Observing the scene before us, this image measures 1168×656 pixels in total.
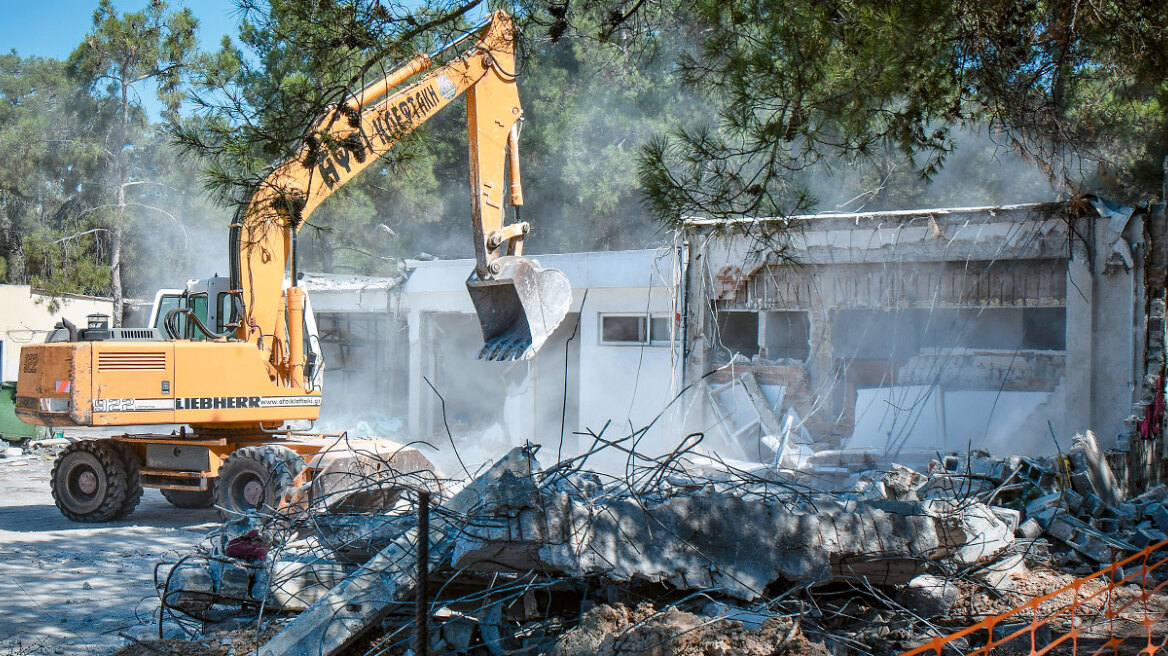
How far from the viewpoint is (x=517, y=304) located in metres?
8.44

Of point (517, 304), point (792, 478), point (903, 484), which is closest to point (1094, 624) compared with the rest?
point (903, 484)

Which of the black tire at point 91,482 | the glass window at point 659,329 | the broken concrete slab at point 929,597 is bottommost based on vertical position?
the black tire at point 91,482

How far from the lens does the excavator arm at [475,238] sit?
8.34m

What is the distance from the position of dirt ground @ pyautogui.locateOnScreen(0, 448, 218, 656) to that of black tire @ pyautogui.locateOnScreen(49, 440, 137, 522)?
17cm

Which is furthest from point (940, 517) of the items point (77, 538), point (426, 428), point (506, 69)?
point (426, 428)

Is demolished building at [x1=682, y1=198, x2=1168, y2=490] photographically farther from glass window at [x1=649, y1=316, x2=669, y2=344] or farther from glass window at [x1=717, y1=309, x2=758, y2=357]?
glass window at [x1=649, y1=316, x2=669, y2=344]

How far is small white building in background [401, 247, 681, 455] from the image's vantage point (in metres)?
14.0

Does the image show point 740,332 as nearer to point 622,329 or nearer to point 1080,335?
point 622,329

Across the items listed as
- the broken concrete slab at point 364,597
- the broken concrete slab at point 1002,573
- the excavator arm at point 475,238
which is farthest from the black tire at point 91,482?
the broken concrete slab at point 1002,573

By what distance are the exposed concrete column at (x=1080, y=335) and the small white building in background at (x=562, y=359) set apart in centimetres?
485

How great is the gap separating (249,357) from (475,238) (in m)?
2.90

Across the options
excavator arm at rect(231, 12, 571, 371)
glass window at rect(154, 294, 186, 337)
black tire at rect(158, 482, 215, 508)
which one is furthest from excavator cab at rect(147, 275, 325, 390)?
black tire at rect(158, 482, 215, 508)

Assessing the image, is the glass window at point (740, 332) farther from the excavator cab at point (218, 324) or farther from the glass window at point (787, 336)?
the excavator cab at point (218, 324)

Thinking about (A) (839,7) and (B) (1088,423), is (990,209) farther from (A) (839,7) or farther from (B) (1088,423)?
(A) (839,7)
